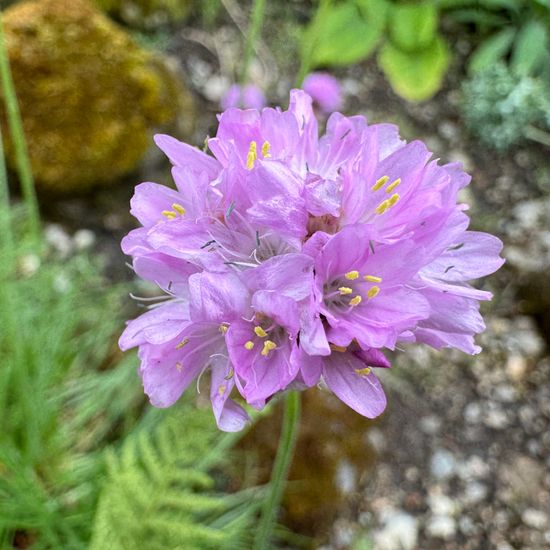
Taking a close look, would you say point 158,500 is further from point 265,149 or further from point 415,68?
point 415,68

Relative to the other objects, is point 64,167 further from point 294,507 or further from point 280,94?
point 294,507

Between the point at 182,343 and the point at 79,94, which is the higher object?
the point at 182,343

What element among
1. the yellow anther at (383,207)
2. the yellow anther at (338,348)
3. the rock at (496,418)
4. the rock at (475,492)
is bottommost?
the rock at (475,492)

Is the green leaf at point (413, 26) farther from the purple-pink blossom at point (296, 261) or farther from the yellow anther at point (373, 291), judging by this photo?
the yellow anther at point (373, 291)

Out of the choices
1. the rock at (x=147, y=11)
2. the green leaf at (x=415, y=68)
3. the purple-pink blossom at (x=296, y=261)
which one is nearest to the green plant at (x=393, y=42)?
the green leaf at (x=415, y=68)

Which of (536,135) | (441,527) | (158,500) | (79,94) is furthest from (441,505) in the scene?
(79,94)

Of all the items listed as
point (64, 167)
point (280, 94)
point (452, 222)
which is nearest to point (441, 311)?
point (452, 222)
